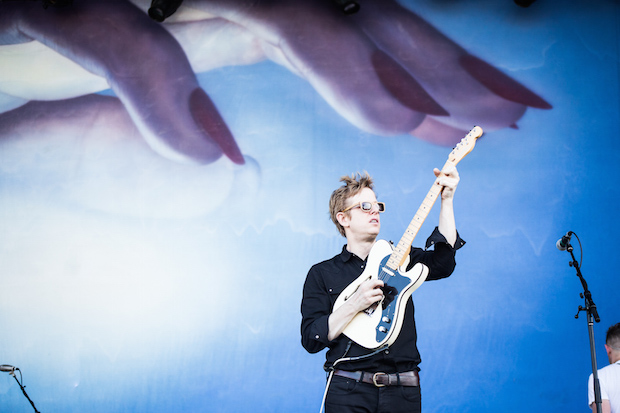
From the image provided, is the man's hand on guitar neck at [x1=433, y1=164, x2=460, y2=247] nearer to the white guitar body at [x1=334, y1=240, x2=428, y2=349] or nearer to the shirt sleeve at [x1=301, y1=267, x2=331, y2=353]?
the white guitar body at [x1=334, y1=240, x2=428, y2=349]

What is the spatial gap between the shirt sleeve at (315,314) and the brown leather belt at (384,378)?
16cm

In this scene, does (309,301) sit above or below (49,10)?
below

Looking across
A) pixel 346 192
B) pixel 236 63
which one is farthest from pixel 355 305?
pixel 236 63

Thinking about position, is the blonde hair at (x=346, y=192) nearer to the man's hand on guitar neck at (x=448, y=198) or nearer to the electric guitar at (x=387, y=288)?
the electric guitar at (x=387, y=288)

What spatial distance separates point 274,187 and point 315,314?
2.22 m

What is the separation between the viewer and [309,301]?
253 centimetres

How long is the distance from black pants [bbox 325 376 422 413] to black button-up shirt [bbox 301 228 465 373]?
0.07m

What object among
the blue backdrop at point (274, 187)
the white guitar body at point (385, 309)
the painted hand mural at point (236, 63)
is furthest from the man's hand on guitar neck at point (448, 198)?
the painted hand mural at point (236, 63)

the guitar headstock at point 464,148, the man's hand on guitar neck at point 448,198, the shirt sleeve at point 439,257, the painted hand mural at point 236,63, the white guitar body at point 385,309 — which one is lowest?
the white guitar body at point 385,309

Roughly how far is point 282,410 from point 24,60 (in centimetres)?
338

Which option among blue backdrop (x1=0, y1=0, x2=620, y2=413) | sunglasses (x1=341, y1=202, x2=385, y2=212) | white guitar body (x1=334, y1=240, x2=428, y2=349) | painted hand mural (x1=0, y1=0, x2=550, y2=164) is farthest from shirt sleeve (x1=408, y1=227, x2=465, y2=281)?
painted hand mural (x1=0, y1=0, x2=550, y2=164)

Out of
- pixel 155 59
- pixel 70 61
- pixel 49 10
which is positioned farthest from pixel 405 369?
pixel 49 10

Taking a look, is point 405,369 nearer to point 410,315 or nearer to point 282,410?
point 410,315

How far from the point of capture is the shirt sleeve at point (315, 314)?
236 centimetres
